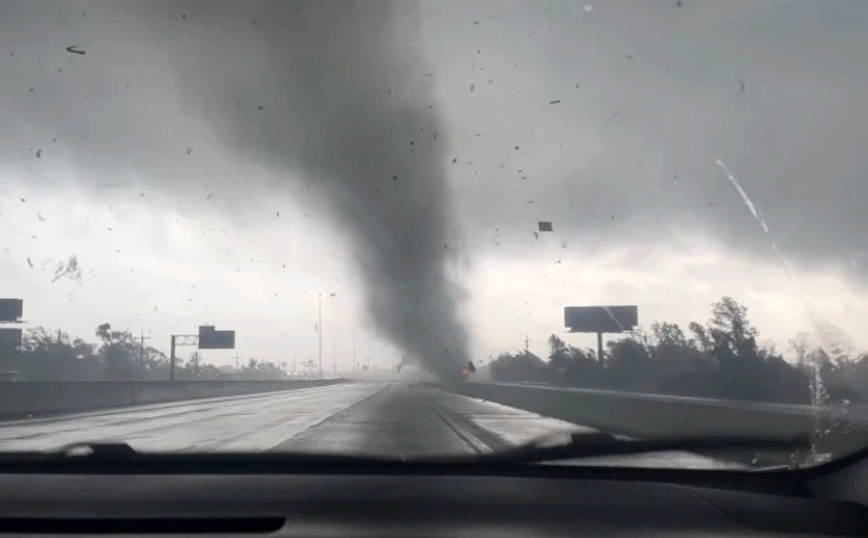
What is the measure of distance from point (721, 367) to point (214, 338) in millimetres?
8117

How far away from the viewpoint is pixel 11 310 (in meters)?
9.90

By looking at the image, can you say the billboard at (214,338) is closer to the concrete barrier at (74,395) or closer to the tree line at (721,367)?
the tree line at (721,367)

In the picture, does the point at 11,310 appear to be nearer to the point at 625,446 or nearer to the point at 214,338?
the point at 214,338

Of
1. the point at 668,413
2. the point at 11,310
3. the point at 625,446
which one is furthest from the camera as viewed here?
the point at 668,413

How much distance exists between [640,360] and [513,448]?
15.3m

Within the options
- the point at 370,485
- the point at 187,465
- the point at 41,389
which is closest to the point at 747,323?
the point at 370,485

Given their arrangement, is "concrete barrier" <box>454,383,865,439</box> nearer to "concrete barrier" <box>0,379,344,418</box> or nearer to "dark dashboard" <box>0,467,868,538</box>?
"dark dashboard" <box>0,467,868,538</box>

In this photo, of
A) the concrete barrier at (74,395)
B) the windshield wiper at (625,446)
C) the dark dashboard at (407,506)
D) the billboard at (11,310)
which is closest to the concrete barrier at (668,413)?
the windshield wiper at (625,446)

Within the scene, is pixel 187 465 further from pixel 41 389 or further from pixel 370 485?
pixel 41 389

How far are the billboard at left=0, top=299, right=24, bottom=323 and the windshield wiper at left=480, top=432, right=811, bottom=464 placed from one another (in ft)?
18.4

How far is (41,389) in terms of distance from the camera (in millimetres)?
30625

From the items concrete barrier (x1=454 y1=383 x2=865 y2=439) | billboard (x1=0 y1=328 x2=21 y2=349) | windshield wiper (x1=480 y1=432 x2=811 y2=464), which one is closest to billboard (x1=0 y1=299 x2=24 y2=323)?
windshield wiper (x1=480 y1=432 x2=811 y2=464)

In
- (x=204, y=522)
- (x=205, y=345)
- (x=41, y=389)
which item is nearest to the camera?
(x=204, y=522)

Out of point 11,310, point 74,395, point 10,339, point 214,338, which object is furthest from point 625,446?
point 74,395
